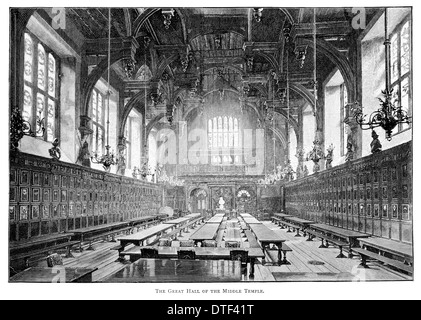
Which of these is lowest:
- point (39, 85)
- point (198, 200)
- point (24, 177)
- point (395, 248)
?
point (198, 200)

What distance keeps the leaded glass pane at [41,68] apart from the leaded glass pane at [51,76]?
316 millimetres

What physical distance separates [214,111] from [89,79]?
39.2 feet

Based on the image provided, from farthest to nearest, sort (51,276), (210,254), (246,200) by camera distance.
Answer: (246,200)
(210,254)
(51,276)

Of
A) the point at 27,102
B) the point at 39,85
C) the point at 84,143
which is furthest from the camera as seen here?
the point at 84,143

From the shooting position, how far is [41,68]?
36.4 ft

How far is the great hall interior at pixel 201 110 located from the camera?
706cm

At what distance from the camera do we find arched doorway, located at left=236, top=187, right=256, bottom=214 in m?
24.5

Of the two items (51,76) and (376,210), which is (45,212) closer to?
(51,76)

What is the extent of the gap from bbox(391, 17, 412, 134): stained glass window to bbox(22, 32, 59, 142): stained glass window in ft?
30.6

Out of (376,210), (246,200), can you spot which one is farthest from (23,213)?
Result: (246,200)

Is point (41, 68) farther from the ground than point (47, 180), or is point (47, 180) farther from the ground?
point (41, 68)

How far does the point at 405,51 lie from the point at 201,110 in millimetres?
13947

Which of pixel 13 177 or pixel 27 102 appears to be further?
pixel 27 102

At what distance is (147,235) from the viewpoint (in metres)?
9.97
